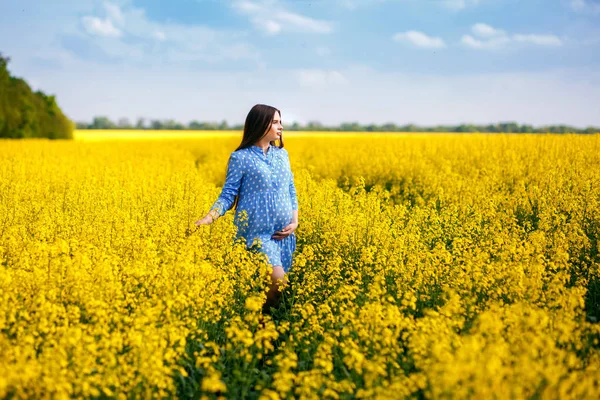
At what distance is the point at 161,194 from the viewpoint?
8.92 m

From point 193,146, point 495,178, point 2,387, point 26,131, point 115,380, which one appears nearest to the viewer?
point 2,387

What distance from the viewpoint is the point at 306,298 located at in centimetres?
565

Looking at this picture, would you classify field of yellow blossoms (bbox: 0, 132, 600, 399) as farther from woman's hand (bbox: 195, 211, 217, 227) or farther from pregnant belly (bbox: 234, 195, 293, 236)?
woman's hand (bbox: 195, 211, 217, 227)

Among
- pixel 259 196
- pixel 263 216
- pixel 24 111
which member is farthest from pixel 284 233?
pixel 24 111

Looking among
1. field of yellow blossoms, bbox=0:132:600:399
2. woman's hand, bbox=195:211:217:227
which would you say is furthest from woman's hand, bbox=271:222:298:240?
woman's hand, bbox=195:211:217:227

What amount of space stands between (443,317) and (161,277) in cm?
216

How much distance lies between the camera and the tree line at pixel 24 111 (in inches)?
1398

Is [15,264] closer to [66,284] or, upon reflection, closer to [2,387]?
[66,284]

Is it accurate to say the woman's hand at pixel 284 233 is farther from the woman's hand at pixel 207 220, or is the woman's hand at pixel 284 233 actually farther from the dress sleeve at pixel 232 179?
the woman's hand at pixel 207 220

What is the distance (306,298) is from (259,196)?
110cm

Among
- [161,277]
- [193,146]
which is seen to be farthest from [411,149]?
[161,277]

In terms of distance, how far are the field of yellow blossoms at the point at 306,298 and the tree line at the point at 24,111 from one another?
89.5 feet

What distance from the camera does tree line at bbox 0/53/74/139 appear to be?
35.5 m

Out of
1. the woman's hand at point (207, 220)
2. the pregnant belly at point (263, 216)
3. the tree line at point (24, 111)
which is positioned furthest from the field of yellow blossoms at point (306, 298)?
the tree line at point (24, 111)
